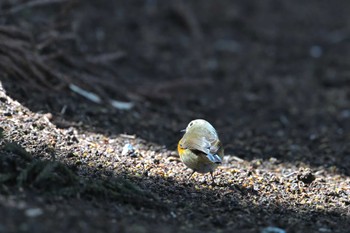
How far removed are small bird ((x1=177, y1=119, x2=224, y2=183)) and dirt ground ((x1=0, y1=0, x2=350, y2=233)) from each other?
0.53 feet

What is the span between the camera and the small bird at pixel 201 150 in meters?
4.41

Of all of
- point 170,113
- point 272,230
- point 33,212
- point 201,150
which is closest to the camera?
point 33,212

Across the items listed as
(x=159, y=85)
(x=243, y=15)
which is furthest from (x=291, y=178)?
(x=243, y=15)

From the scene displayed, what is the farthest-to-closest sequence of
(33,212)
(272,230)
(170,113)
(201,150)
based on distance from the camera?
(170,113), (201,150), (272,230), (33,212)

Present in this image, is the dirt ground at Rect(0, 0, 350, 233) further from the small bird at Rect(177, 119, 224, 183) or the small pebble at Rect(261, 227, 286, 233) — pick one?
the small bird at Rect(177, 119, 224, 183)

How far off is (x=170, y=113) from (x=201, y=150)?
2380 millimetres

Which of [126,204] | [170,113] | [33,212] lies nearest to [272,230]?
[126,204]

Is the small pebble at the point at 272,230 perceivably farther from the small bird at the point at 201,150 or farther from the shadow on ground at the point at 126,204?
the small bird at the point at 201,150

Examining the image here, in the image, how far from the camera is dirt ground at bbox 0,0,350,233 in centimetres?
378

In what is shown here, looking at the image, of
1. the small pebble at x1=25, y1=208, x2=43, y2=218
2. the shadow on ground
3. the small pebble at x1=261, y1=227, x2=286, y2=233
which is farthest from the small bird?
the small pebble at x1=25, y1=208, x2=43, y2=218

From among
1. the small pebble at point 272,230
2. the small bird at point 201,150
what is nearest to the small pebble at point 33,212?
the small pebble at point 272,230

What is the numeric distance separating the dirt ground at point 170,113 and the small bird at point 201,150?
0.53 ft

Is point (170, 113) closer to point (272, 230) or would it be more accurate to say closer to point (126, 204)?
point (126, 204)

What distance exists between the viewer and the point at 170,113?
6.79m
